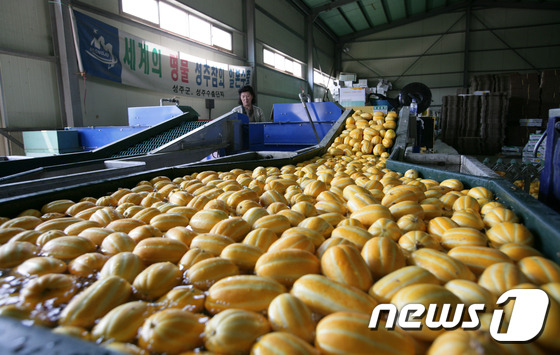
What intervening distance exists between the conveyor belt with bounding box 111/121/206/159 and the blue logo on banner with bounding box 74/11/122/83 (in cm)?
374

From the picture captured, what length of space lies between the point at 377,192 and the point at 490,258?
98 cm

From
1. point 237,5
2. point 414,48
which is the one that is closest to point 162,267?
point 237,5

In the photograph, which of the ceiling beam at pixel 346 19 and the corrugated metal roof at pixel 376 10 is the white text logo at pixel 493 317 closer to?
the corrugated metal roof at pixel 376 10

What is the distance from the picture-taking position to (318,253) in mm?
1229

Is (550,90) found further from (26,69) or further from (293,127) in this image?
(26,69)

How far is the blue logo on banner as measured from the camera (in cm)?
722

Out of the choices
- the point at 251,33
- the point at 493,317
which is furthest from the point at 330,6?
the point at 493,317

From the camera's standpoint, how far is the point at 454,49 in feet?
64.5

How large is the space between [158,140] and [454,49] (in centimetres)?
2053

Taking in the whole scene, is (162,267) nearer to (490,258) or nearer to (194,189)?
(490,258)

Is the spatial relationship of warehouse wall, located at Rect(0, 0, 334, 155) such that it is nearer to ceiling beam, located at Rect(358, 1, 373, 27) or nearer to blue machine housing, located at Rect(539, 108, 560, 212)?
blue machine housing, located at Rect(539, 108, 560, 212)

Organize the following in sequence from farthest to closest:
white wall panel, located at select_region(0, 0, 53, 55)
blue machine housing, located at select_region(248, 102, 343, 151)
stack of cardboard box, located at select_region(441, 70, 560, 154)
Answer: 1. stack of cardboard box, located at select_region(441, 70, 560, 154)
2. white wall panel, located at select_region(0, 0, 53, 55)
3. blue machine housing, located at select_region(248, 102, 343, 151)

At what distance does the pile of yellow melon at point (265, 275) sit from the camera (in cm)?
78

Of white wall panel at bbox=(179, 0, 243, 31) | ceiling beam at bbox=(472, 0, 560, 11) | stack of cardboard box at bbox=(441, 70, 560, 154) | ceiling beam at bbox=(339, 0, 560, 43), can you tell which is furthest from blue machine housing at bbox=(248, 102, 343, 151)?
ceiling beam at bbox=(472, 0, 560, 11)
